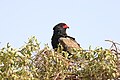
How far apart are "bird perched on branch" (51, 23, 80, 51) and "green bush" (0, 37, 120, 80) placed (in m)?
3.41

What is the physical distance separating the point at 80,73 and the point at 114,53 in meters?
0.60

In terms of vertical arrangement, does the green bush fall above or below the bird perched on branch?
below

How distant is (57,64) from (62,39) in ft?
15.8

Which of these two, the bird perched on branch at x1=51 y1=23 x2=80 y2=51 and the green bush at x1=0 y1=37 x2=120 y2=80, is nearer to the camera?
→ the green bush at x1=0 y1=37 x2=120 y2=80

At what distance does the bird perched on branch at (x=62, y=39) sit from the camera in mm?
10359

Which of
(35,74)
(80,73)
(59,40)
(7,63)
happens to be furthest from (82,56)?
(59,40)

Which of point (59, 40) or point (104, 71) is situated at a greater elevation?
point (59, 40)

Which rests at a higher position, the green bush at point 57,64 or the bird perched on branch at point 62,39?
the bird perched on branch at point 62,39

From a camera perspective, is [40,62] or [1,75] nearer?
[1,75]

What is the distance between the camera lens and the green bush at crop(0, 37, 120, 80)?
5.61 m

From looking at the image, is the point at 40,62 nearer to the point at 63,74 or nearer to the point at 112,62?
the point at 63,74

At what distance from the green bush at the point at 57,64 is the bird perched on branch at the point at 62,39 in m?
3.41

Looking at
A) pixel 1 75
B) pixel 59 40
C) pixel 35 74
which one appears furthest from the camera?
pixel 59 40

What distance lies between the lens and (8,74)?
5.56m
